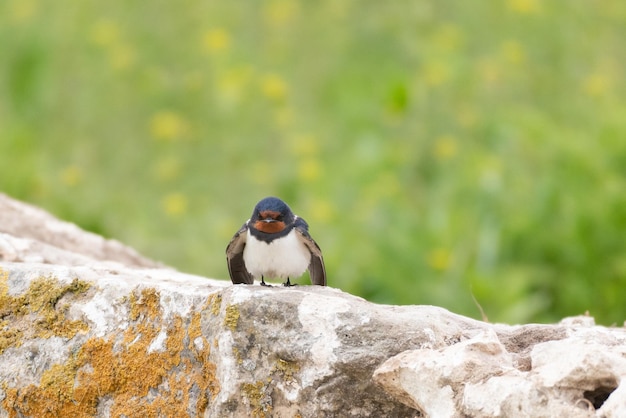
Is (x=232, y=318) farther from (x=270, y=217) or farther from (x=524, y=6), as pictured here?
(x=524, y=6)

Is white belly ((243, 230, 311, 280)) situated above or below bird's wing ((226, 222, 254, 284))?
below

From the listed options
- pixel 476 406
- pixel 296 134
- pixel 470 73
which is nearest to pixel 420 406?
pixel 476 406

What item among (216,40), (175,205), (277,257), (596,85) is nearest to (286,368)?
(277,257)

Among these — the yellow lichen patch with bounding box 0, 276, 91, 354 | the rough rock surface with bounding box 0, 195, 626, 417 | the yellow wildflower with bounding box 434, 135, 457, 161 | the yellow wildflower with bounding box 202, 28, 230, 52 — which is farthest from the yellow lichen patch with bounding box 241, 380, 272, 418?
the yellow wildflower with bounding box 202, 28, 230, 52

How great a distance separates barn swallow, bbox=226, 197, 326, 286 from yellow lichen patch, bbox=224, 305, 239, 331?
126 centimetres

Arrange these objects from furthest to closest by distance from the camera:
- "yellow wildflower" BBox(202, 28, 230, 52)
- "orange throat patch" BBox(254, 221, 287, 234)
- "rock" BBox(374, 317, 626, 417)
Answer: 1. "yellow wildflower" BBox(202, 28, 230, 52)
2. "orange throat patch" BBox(254, 221, 287, 234)
3. "rock" BBox(374, 317, 626, 417)

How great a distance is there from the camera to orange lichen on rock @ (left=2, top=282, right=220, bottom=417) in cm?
320

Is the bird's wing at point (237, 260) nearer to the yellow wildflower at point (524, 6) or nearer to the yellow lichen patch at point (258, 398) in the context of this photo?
the yellow lichen patch at point (258, 398)

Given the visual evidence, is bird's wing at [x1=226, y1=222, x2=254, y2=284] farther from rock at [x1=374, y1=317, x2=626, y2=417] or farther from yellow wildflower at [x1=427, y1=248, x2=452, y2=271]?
yellow wildflower at [x1=427, y1=248, x2=452, y2=271]

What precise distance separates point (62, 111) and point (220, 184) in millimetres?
1703

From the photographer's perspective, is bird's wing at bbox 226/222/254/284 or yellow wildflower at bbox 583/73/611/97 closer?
bird's wing at bbox 226/222/254/284

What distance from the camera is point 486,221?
798cm

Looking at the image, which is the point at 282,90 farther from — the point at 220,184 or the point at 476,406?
the point at 476,406

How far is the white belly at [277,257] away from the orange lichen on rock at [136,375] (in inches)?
41.8
